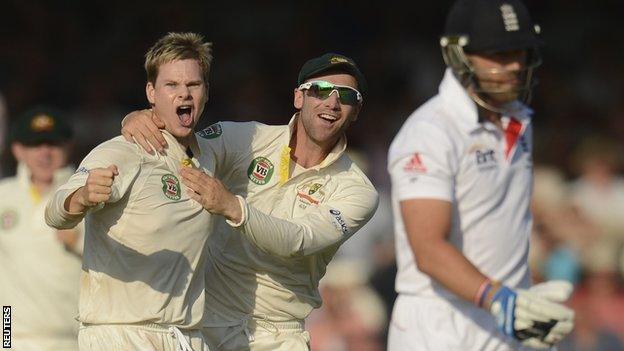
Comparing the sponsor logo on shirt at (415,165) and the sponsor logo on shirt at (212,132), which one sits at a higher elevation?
the sponsor logo on shirt at (415,165)

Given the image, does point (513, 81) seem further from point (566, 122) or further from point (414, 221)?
point (566, 122)

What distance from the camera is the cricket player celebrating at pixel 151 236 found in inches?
199

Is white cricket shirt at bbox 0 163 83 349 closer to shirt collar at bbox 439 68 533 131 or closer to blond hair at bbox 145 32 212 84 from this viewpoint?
blond hair at bbox 145 32 212 84

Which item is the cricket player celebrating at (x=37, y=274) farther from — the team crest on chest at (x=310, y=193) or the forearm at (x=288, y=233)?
A: the forearm at (x=288, y=233)

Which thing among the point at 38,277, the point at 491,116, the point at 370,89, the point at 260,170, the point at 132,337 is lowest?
the point at 370,89

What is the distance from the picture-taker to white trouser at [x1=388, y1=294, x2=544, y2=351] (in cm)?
454

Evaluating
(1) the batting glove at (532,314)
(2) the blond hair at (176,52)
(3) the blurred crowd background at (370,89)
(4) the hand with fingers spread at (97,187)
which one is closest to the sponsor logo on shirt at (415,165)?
(1) the batting glove at (532,314)

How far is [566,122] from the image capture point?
11969 mm

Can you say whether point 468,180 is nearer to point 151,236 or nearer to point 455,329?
point 455,329

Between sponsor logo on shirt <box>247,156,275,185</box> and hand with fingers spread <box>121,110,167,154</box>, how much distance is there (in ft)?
1.94

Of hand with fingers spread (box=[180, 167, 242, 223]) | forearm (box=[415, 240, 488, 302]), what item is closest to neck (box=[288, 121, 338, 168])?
hand with fingers spread (box=[180, 167, 242, 223])

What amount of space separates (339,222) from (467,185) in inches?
47.6

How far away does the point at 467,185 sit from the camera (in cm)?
→ 447

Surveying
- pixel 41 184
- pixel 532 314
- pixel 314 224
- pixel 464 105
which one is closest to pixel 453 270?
pixel 532 314
